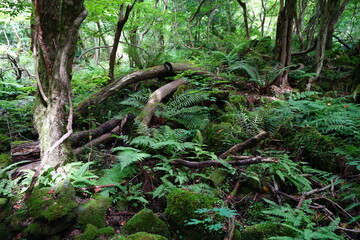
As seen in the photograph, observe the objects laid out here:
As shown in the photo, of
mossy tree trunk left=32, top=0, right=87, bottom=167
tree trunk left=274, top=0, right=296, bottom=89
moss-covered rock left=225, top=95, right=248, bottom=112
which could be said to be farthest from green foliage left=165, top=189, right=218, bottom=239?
tree trunk left=274, top=0, right=296, bottom=89

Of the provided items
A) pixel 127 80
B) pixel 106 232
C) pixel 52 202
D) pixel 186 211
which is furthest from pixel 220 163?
pixel 127 80

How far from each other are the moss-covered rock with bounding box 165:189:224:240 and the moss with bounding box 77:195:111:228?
682mm

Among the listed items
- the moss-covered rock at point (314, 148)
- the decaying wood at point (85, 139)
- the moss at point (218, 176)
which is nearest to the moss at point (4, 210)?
the decaying wood at point (85, 139)

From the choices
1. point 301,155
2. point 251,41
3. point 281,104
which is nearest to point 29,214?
point 301,155

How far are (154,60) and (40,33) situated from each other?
11.5 ft

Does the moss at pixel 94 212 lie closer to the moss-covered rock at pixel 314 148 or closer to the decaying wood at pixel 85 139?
the decaying wood at pixel 85 139

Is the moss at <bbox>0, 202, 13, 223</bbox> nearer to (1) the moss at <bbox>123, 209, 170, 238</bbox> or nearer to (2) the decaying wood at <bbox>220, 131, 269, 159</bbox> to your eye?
(1) the moss at <bbox>123, 209, 170, 238</bbox>

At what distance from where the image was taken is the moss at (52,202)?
190cm

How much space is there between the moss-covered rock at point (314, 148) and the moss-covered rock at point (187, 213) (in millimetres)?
1933

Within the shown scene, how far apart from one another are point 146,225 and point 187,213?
0.42 meters

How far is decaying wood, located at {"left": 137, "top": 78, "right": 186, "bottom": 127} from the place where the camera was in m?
4.06

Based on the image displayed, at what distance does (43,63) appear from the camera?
312 centimetres

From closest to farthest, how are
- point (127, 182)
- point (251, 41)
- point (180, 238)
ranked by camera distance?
point (180, 238) < point (127, 182) < point (251, 41)

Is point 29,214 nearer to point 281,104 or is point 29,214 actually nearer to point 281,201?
point 281,201
